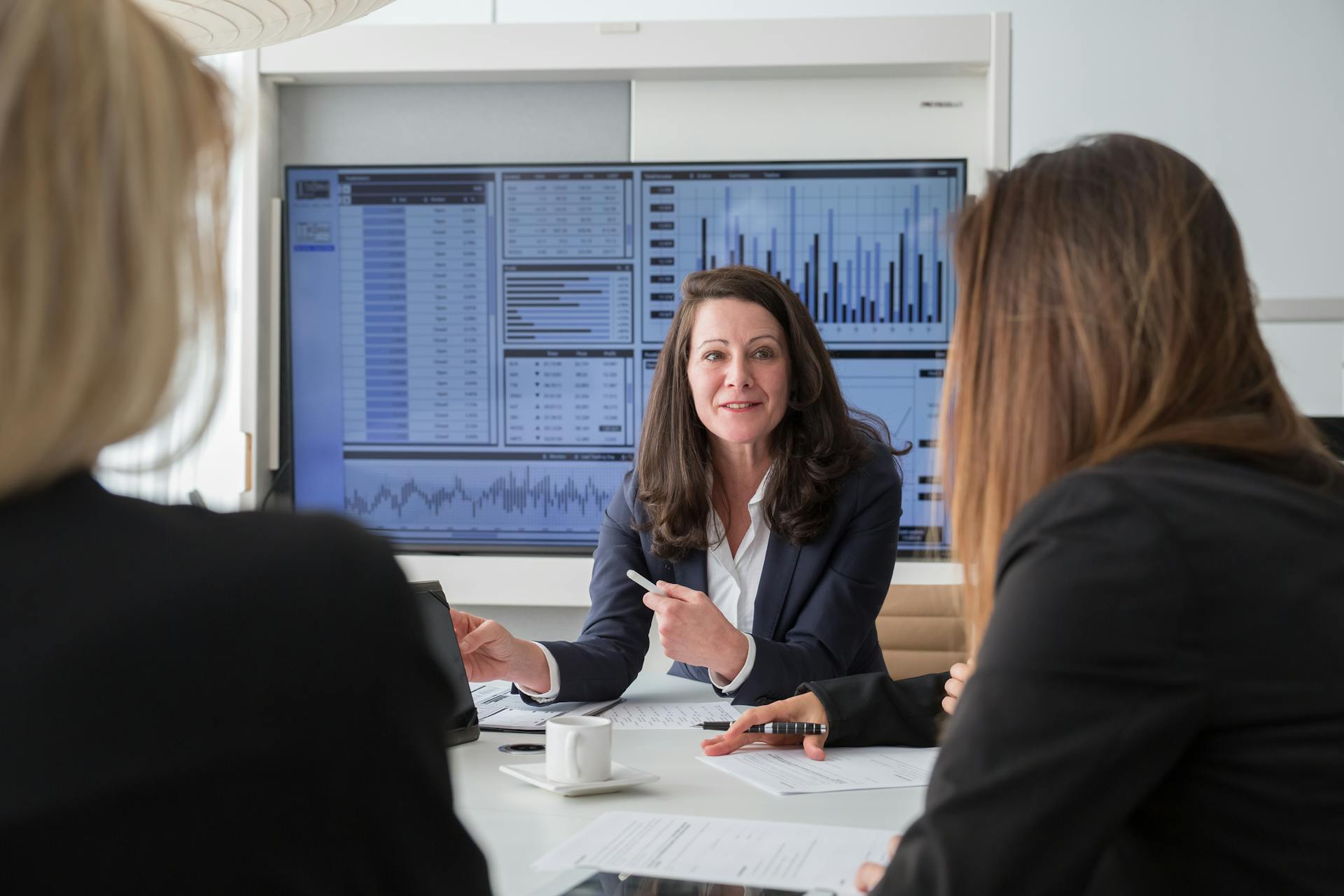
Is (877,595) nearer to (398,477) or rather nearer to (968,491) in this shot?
(968,491)

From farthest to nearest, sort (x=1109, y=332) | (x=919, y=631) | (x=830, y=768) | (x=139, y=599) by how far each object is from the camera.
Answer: (x=919, y=631) < (x=830, y=768) < (x=1109, y=332) < (x=139, y=599)

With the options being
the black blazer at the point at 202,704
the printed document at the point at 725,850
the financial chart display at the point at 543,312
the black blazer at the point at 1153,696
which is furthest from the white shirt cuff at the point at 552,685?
the financial chart display at the point at 543,312

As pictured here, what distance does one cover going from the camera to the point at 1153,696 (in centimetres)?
71

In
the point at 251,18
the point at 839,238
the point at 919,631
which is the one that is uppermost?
the point at 251,18

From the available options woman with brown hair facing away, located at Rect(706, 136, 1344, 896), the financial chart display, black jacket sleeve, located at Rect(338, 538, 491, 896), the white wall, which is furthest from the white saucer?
the white wall

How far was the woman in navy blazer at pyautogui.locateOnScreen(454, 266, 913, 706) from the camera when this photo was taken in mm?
2125

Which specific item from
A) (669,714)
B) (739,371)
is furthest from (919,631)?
(669,714)

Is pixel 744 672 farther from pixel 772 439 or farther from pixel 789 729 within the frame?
pixel 772 439

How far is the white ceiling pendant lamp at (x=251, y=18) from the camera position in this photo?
5.62ft

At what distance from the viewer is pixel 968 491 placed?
92 cm

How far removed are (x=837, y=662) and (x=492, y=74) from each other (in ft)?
7.03

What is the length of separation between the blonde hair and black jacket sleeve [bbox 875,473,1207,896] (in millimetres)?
531

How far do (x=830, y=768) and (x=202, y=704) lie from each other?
1044mm

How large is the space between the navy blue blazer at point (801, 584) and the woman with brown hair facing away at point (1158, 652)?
1171 mm
